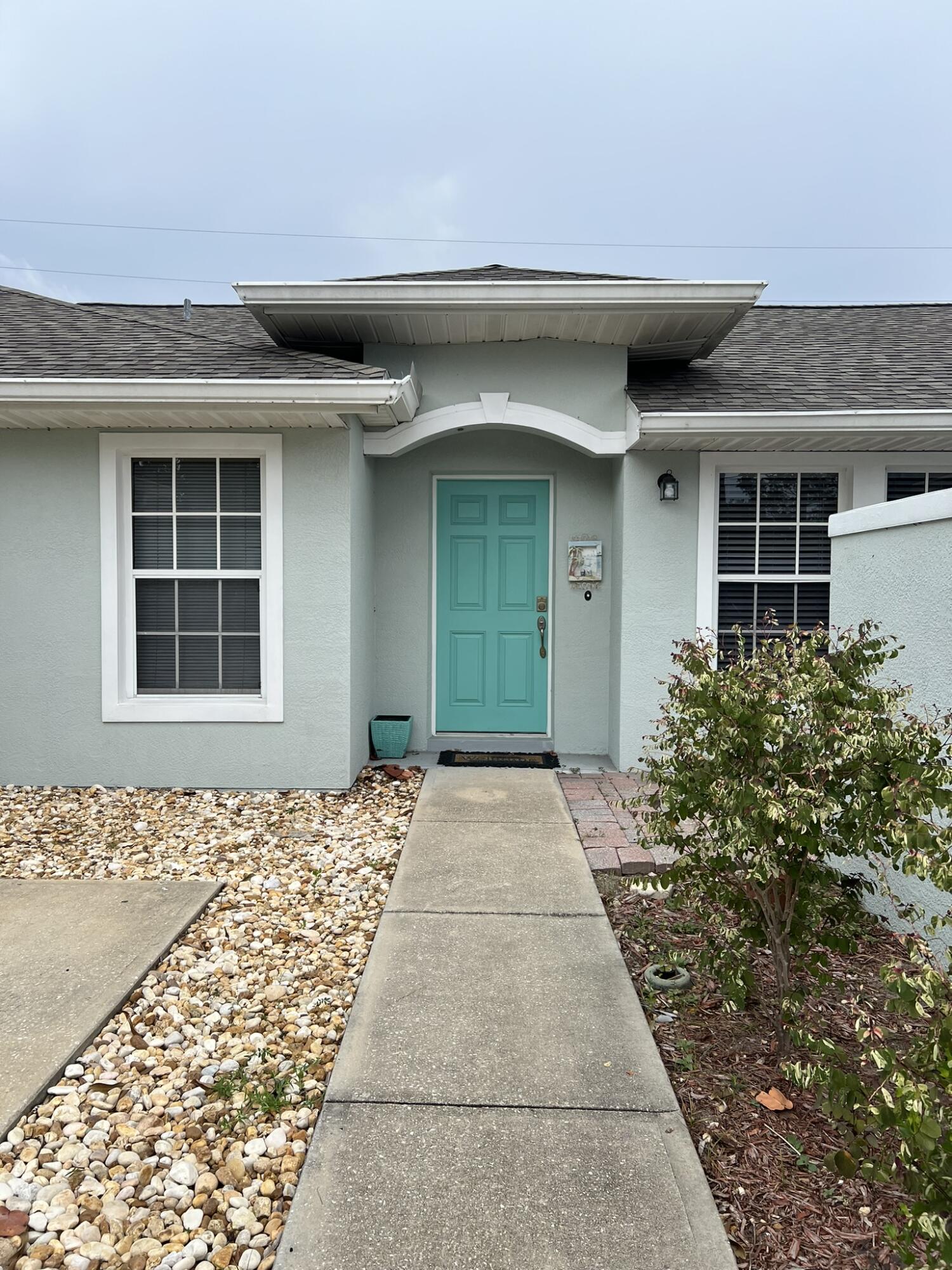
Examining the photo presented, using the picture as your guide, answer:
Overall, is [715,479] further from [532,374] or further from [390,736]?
[390,736]

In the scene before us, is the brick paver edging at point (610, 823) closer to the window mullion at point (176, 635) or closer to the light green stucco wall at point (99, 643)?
the light green stucco wall at point (99, 643)

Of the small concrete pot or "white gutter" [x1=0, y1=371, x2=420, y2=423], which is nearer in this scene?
the small concrete pot

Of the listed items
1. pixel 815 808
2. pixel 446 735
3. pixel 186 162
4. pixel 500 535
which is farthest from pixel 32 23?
pixel 186 162

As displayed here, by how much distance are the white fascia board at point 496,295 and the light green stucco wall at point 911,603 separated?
2655 millimetres

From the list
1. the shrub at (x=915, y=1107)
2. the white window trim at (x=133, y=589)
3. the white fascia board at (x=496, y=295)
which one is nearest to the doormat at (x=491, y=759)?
the white window trim at (x=133, y=589)

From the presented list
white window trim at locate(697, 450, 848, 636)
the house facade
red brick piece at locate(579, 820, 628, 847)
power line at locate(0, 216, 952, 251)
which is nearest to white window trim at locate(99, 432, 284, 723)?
the house facade

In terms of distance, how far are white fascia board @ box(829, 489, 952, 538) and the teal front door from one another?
10.6 feet

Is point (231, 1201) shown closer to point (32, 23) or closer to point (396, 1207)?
point (396, 1207)

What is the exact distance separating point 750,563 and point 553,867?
3295 mm

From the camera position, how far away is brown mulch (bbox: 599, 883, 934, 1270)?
6.32 ft

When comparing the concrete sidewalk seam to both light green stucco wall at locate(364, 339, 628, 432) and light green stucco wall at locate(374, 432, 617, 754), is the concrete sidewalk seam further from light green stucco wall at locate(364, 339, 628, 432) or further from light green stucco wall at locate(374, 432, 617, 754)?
light green stucco wall at locate(364, 339, 628, 432)

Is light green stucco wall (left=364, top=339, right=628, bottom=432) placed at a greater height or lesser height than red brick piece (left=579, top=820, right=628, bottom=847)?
greater

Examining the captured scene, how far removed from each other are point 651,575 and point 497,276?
2.86 metres

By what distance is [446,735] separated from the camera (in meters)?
7.24
